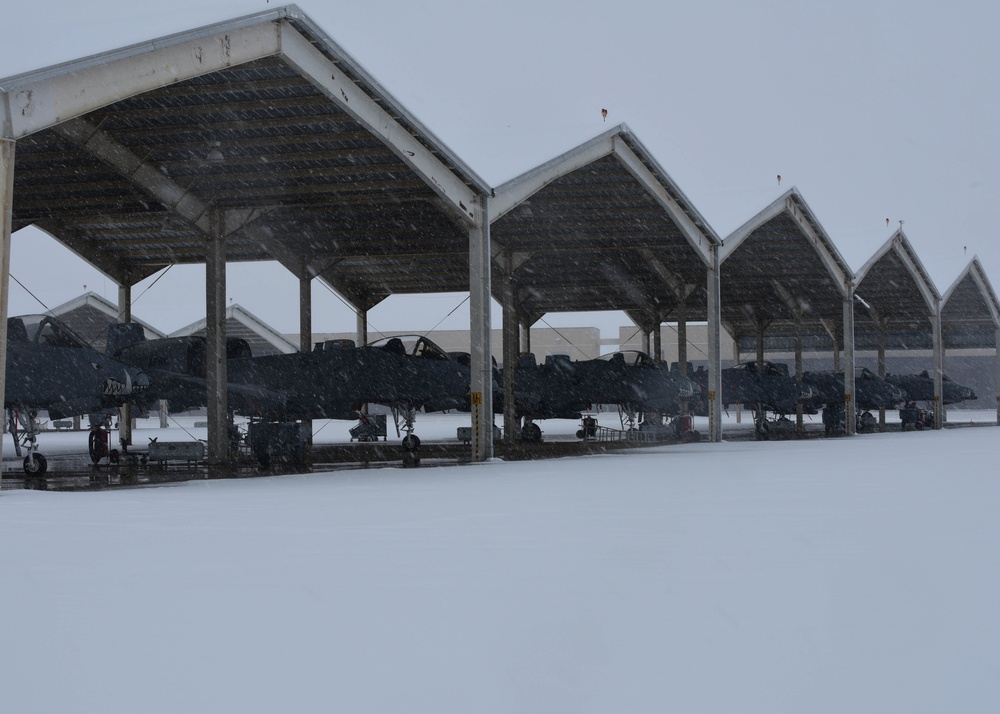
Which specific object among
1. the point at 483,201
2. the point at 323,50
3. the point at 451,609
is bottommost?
the point at 451,609

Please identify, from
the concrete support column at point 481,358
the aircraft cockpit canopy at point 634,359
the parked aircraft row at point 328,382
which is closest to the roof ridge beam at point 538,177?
the concrete support column at point 481,358

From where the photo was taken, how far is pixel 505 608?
14.3 feet

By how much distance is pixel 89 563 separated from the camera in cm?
554

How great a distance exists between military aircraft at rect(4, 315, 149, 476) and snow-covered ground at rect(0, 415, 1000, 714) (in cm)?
610

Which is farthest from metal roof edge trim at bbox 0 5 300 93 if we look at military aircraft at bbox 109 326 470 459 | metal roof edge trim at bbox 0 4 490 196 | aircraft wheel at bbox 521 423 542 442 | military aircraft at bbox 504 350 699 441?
aircraft wheel at bbox 521 423 542 442

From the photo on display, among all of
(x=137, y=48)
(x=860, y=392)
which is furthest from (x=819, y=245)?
(x=137, y=48)

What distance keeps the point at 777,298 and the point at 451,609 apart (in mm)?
32172

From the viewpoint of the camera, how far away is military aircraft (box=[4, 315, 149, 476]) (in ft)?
45.8

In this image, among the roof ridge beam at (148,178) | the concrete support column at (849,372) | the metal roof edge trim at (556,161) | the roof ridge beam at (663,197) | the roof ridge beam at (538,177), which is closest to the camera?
the roof ridge beam at (148,178)

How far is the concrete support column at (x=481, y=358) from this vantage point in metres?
16.1

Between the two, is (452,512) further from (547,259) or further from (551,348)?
(551,348)

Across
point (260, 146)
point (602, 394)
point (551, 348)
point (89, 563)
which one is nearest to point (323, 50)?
point (260, 146)

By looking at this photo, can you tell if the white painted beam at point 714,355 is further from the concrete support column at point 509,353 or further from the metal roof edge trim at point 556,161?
the metal roof edge trim at point 556,161

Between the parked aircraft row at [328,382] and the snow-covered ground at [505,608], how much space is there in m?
6.61
